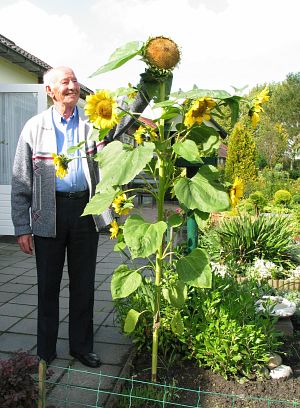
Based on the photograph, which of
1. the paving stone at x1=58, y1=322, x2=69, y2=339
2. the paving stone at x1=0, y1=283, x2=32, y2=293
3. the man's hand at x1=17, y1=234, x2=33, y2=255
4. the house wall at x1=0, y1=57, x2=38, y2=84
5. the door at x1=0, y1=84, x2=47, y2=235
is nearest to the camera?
the man's hand at x1=17, y1=234, x2=33, y2=255

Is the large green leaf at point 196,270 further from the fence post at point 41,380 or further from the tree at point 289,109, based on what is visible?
the tree at point 289,109

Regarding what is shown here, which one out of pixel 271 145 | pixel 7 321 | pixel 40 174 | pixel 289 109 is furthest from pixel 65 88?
pixel 289 109

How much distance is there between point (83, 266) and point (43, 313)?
0.39 metres

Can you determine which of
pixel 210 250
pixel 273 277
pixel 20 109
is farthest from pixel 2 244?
pixel 273 277

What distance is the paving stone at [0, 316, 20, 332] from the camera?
3.54 metres

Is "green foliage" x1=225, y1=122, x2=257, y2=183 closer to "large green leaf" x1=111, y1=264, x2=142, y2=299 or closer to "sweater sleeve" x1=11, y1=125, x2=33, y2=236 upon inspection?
"sweater sleeve" x1=11, y1=125, x2=33, y2=236

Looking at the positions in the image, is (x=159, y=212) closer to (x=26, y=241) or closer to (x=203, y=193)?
(x=203, y=193)

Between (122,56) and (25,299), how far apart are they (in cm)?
305

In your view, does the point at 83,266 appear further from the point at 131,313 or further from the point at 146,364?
the point at 146,364

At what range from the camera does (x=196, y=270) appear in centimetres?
209

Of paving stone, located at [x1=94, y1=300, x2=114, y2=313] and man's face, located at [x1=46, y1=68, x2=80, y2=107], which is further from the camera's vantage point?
paving stone, located at [x1=94, y1=300, x2=114, y2=313]

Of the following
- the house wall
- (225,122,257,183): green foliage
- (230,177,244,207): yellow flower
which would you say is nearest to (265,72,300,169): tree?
(225,122,257,183): green foliage

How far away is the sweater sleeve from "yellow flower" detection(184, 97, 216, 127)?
117 centimetres

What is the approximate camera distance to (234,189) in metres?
2.13
